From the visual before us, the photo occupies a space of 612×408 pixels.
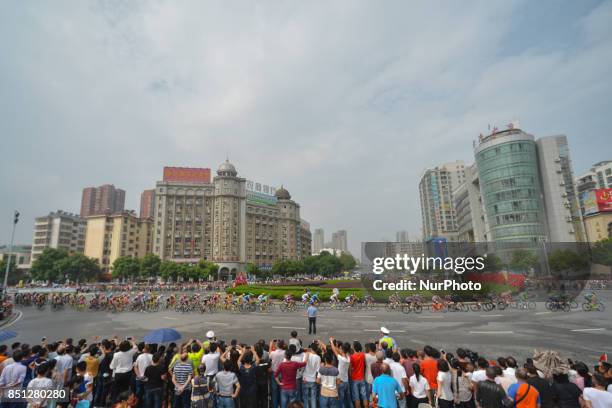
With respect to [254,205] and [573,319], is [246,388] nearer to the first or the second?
[573,319]

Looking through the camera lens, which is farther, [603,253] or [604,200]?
[604,200]

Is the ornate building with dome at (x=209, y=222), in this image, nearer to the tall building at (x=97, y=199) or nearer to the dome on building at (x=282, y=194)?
the dome on building at (x=282, y=194)

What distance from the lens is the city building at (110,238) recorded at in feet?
330

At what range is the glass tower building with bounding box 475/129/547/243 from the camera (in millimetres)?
72500

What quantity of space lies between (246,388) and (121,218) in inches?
4459

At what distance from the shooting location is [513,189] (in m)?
73.4

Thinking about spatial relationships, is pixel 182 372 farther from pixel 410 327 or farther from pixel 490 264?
pixel 490 264

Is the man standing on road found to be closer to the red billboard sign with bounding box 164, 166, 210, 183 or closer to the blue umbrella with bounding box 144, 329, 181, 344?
the blue umbrella with bounding box 144, 329, 181, 344

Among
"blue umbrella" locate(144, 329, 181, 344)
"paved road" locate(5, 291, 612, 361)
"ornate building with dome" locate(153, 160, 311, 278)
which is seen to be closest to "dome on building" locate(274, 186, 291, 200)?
"ornate building with dome" locate(153, 160, 311, 278)

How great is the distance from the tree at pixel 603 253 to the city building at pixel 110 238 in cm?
12397

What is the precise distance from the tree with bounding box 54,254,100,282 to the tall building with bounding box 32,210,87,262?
3070cm

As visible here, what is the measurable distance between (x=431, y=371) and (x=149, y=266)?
3346 inches

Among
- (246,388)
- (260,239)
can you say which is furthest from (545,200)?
(246,388)

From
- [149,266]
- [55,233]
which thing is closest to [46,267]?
[149,266]
